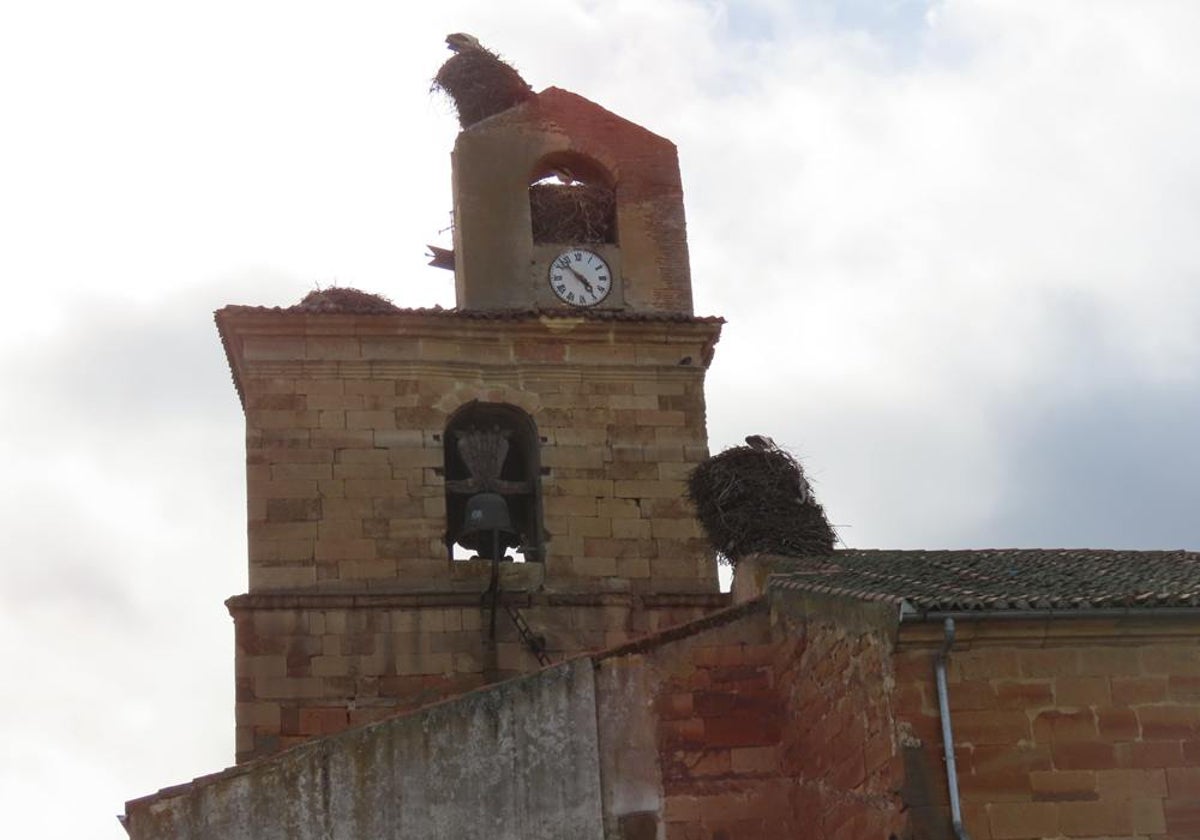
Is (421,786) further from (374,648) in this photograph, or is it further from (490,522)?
(374,648)

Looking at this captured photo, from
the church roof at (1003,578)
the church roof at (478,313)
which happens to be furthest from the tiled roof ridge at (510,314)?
the church roof at (1003,578)

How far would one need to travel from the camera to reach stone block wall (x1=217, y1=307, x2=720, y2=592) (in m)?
18.8

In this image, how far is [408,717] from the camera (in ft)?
43.5

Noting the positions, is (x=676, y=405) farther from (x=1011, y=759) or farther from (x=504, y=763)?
(x=1011, y=759)

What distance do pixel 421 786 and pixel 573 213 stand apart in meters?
8.68

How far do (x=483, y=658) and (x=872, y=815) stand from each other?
6.71 metres

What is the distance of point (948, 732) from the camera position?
1181 cm

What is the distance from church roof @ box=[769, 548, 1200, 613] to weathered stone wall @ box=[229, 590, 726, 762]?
3.66m

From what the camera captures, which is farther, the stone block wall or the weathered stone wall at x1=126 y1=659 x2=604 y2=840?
the stone block wall

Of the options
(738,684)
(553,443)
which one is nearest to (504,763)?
(738,684)

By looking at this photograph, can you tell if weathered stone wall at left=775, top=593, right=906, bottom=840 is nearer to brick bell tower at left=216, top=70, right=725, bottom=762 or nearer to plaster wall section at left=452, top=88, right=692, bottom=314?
brick bell tower at left=216, top=70, right=725, bottom=762

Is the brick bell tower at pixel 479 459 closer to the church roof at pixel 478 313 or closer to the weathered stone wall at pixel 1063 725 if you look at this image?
the church roof at pixel 478 313

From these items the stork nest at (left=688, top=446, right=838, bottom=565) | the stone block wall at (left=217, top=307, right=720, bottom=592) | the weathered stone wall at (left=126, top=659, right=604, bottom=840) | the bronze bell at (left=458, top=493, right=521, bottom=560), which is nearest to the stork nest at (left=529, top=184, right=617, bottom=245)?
the stone block wall at (left=217, top=307, right=720, bottom=592)

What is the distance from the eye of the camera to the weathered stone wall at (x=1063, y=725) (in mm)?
11812
